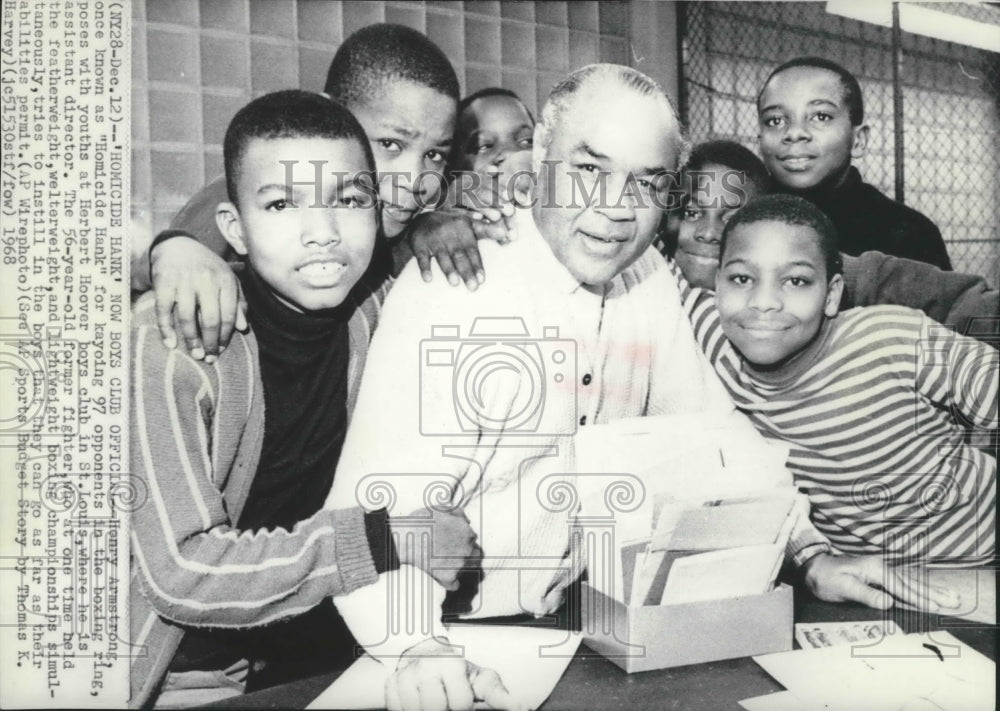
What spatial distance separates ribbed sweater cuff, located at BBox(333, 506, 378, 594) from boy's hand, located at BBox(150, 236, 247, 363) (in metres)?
0.32

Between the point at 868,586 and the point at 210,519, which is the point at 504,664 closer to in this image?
the point at 210,519

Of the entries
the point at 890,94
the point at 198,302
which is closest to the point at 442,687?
the point at 198,302

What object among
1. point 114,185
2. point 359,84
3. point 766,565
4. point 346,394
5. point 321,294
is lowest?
point 766,565

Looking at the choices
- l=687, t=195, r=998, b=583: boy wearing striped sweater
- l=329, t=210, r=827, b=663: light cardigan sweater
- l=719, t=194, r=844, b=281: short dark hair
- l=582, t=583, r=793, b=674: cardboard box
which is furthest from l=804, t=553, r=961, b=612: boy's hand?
l=719, t=194, r=844, b=281: short dark hair

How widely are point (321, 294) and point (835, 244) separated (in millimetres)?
932

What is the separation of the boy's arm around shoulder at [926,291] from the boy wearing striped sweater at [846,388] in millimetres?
26

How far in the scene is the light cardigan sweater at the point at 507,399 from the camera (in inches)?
56.1

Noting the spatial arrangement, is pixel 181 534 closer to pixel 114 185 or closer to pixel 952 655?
pixel 114 185

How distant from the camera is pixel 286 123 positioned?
1.33 meters

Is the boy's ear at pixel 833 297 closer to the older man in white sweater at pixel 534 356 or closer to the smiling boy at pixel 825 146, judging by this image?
the smiling boy at pixel 825 146

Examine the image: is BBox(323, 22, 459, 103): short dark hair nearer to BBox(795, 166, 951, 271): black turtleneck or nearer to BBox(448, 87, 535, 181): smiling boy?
BBox(448, 87, 535, 181): smiling boy

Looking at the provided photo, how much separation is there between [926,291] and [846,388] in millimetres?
261

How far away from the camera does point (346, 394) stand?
1.40m

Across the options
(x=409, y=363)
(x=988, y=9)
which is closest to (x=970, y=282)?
(x=988, y=9)
